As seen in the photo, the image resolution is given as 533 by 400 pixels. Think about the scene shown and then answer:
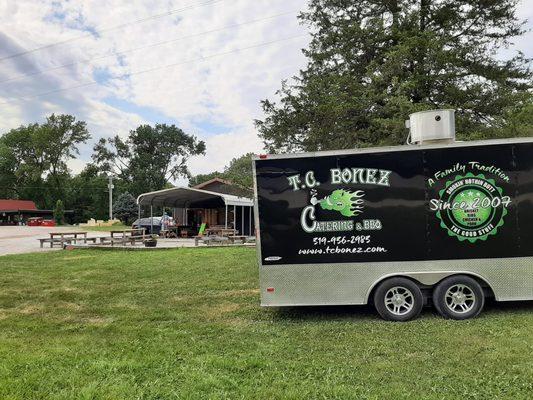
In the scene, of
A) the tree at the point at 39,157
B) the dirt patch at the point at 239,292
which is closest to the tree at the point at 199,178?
the tree at the point at 39,157

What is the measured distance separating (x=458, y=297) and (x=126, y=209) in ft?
191

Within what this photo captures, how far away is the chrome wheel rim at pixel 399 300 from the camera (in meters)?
6.31

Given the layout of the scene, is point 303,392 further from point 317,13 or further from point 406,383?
point 317,13

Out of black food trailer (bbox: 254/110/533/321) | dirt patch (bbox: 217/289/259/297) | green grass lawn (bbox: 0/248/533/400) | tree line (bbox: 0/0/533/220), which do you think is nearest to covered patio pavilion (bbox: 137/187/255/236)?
tree line (bbox: 0/0/533/220)

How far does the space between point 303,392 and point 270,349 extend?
4.19 ft

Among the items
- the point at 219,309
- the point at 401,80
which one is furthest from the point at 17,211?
the point at 219,309

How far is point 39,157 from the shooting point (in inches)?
2987

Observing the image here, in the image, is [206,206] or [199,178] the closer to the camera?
[206,206]

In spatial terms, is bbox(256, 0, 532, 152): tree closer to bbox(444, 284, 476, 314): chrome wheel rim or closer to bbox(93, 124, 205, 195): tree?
bbox(444, 284, 476, 314): chrome wheel rim

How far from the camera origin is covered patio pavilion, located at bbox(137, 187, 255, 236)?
25641 mm

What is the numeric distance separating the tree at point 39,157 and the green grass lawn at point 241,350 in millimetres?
72464

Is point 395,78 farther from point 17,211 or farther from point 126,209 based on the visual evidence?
point 17,211

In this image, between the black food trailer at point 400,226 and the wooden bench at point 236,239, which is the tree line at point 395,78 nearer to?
the wooden bench at point 236,239

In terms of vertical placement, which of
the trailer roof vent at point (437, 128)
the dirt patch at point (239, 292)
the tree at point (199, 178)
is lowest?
the dirt patch at point (239, 292)
